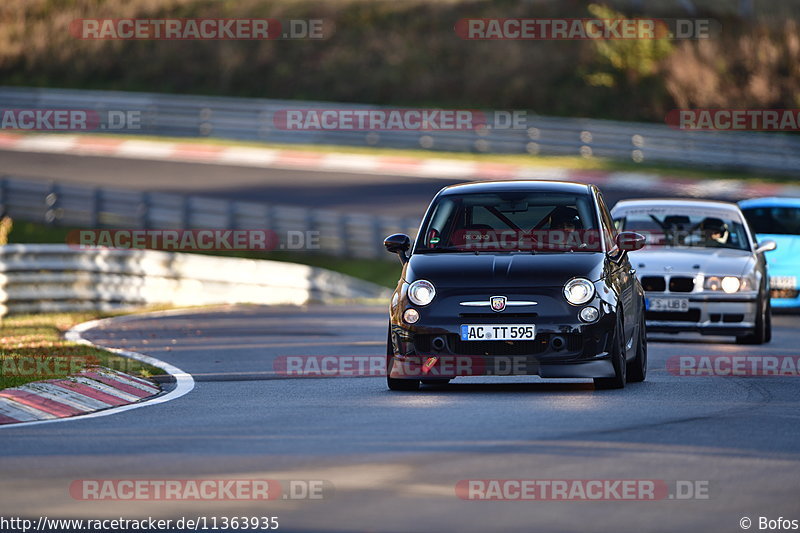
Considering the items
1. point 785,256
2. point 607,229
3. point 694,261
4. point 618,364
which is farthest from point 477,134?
point 618,364

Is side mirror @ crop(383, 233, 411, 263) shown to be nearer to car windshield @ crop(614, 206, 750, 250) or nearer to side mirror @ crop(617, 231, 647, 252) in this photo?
side mirror @ crop(617, 231, 647, 252)

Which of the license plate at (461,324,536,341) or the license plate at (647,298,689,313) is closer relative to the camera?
the license plate at (461,324,536,341)

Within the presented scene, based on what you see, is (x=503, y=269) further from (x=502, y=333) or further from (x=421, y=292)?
(x=421, y=292)

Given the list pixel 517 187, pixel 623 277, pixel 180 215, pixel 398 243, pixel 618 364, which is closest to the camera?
pixel 618 364

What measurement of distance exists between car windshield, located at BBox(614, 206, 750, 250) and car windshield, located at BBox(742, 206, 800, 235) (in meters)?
4.93

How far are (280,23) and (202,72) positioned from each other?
452cm

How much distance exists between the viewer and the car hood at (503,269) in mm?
12711

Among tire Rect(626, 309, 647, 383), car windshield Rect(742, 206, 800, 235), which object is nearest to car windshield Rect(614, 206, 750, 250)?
car windshield Rect(742, 206, 800, 235)

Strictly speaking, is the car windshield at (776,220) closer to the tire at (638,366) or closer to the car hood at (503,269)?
the tire at (638,366)

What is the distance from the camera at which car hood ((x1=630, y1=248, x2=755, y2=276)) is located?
1814 centimetres

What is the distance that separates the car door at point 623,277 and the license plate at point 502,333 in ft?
3.48

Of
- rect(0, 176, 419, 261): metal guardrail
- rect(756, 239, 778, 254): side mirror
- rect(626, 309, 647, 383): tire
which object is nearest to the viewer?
rect(626, 309, 647, 383): tire

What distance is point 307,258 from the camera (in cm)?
3553

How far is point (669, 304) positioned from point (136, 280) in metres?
11.8
